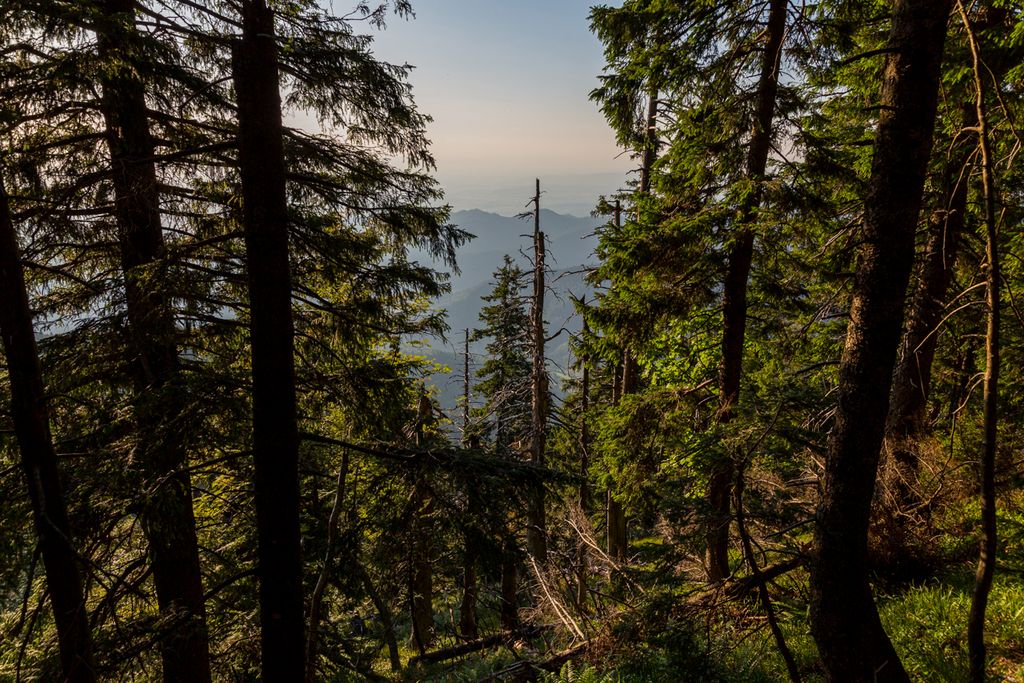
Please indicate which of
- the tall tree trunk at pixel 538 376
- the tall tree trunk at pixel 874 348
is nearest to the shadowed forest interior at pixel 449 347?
the tall tree trunk at pixel 874 348

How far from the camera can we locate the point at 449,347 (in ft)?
22.3

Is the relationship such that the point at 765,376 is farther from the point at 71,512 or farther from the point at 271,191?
the point at 71,512

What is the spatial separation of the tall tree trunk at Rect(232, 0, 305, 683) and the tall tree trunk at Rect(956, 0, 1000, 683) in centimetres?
494

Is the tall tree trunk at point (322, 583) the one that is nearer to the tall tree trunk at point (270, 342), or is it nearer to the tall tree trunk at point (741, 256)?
the tall tree trunk at point (270, 342)

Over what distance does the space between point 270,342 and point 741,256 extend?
6573mm

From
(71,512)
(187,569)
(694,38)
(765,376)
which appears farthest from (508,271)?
(71,512)

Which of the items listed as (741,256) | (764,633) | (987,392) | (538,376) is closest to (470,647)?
(538,376)

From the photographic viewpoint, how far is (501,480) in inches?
177

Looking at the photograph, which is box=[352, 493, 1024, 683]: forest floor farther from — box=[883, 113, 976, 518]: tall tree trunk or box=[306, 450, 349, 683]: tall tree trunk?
box=[306, 450, 349, 683]: tall tree trunk

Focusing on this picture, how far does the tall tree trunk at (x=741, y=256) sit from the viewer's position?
21.7 feet

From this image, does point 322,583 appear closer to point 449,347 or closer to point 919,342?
point 449,347

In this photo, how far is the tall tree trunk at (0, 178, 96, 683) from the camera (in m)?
3.48

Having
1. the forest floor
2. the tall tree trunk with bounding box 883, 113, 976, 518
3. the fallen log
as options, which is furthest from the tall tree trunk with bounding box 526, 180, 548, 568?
the tall tree trunk with bounding box 883, 113, 976, 518

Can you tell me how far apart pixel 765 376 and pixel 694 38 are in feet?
27.0
